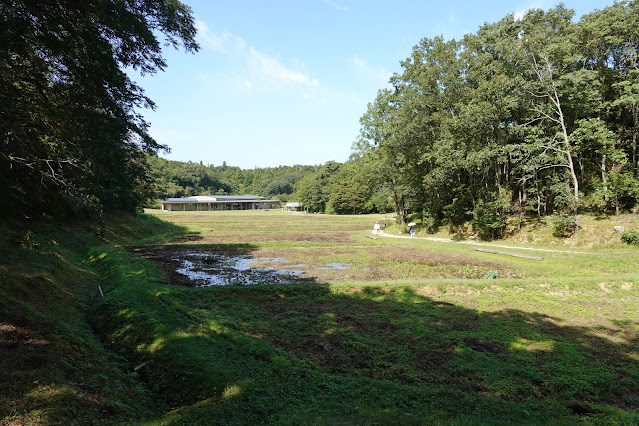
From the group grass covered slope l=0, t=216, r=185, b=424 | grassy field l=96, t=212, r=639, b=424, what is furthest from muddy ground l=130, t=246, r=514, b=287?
grass covered slope l=0, t=216, r=185, b=424

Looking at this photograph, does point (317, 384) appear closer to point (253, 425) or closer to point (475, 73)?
point (253, 425)

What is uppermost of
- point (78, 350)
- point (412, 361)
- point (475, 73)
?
point (475, 73)

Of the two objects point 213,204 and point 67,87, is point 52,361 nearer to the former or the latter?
point 67,87

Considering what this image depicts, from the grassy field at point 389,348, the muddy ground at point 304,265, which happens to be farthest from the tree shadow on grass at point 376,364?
the muddy ground at point 304,265

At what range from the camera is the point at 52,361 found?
512cm

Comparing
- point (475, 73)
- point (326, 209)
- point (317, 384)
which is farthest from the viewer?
point (326, 209)

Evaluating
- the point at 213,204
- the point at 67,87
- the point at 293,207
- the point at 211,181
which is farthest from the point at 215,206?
the point at 67,87

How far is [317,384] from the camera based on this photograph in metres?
5.45

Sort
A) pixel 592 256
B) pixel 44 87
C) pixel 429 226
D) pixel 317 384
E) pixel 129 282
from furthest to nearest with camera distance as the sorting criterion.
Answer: pixel 429 226
pixel 592 256
pixel 129 282
pixel 44 87
pixel 317 384

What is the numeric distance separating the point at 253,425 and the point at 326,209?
7238cm

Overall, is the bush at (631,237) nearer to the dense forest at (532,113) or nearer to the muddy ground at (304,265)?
the dense forest at (532,113)

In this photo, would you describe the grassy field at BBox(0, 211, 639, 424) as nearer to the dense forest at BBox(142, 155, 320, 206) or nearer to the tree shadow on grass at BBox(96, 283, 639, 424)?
the tree shadow on grass at BBox(96, 283, 639, 424)

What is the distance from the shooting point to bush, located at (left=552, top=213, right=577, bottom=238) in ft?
64.0

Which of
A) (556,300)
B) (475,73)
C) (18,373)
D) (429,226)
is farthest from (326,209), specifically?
(18,373)
